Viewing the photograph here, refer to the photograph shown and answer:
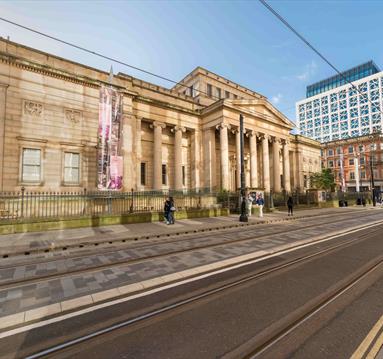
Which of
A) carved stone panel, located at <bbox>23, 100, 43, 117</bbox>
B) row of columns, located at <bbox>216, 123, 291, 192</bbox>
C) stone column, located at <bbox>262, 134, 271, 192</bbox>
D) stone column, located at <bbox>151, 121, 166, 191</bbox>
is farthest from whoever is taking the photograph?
stone column, located at <bbox>262, 134, 271, 192</bbox>

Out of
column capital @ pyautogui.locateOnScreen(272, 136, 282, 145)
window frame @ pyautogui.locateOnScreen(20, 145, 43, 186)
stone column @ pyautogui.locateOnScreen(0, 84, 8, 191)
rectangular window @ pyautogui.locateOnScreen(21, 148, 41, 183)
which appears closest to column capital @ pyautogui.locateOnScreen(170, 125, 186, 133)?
column capital @ pyautogui.locateOnScreen(272, 136, 282, 145)

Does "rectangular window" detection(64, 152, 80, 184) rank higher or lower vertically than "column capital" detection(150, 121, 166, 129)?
lower

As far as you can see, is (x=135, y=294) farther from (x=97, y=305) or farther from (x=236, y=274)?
(x=236, y=274)

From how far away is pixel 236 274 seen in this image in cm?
534

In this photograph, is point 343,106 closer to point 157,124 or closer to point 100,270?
point 157,124

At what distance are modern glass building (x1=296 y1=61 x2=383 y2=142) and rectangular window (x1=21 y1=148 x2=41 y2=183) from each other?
288ft

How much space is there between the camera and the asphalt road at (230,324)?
266cm

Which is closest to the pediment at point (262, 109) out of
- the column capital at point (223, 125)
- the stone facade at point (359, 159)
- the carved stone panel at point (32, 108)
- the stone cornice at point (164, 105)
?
the column capital at point (223, 125)

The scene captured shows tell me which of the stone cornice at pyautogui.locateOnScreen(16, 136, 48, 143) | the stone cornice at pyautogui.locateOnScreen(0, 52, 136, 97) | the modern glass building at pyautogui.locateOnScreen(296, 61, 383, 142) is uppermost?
the modern glass building at pyautogui.locateOnScreen(296, 61, 383, 142)

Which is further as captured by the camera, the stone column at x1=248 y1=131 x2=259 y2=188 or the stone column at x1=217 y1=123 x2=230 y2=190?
the stone column at x1=248 y1=131 x2=259 y2=188

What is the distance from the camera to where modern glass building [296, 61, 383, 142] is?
7894 centimetres

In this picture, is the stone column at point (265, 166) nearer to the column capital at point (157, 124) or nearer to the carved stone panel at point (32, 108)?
the column capital at point (157, 124)

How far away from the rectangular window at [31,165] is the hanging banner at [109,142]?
15.5 ft

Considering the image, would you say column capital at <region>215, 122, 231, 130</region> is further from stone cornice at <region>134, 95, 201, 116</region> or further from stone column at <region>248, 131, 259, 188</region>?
stone column at <region>248, 131, 259, 188</region>
